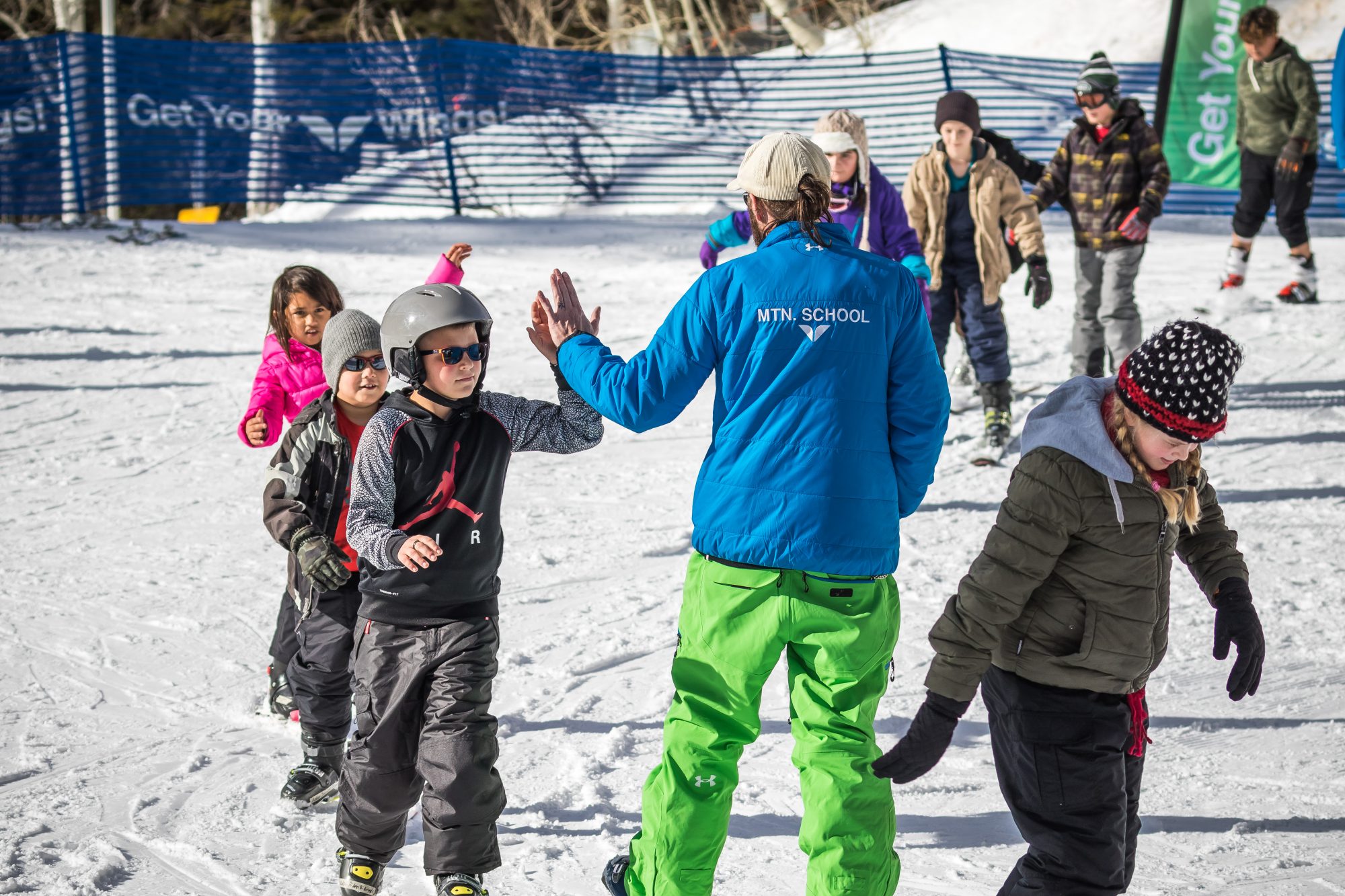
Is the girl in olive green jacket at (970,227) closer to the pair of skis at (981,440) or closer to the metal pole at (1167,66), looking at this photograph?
the pair of skis at (981,440)

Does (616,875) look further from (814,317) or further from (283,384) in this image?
(283,384)

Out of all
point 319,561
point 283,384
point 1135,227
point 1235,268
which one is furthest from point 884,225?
point 1235,268

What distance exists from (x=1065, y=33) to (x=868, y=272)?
1768cm

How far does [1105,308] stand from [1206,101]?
7313 mm

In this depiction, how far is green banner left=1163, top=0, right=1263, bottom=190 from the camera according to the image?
12.8 metres

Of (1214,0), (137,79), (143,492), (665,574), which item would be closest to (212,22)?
(137,79)

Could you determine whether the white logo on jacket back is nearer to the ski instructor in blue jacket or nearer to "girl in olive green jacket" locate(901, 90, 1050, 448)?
the ski instructor in blue jacket

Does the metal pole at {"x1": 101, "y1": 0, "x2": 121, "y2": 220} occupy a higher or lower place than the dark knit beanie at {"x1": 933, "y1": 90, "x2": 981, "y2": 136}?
lower

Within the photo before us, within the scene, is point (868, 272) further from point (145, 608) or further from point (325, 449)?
point (145, 608)

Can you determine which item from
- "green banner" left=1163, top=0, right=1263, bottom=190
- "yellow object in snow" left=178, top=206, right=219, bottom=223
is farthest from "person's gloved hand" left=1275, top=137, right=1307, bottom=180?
"yellow object in snow" left=178, top=206, right=219, bottom=223

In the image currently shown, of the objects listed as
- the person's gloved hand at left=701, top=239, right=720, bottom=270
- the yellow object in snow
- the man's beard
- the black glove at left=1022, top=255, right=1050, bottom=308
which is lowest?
the yellow object in snow

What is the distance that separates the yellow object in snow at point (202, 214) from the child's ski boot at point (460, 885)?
15504mm

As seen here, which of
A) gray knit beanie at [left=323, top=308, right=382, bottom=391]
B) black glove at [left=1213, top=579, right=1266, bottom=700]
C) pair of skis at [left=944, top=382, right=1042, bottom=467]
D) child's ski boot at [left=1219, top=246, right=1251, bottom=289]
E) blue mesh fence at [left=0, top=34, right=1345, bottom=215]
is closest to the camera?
black glove at [left=1213, top=579, right=1266, bottom=700]

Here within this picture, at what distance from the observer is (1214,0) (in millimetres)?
12312
